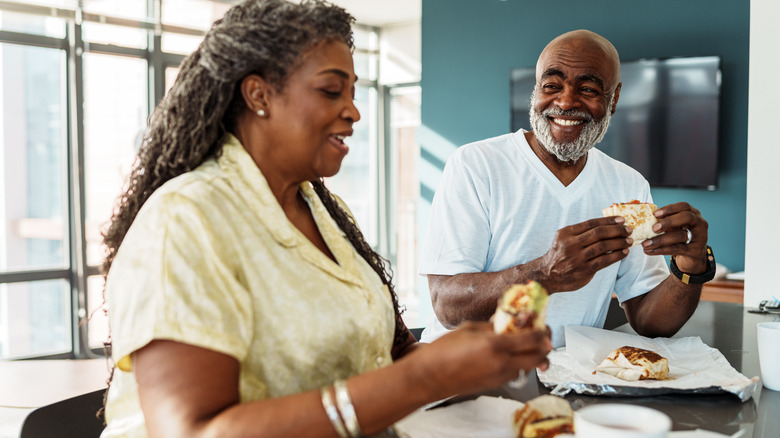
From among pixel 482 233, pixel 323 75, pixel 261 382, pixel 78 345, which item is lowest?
pixel 78 345

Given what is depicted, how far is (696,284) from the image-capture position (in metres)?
1.87

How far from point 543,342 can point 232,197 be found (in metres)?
0.55

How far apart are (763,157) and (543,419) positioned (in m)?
2.31

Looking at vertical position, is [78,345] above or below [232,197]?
below

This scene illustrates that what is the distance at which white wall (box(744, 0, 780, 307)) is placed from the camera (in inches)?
110

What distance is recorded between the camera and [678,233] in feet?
5.89

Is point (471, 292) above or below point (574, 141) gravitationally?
below

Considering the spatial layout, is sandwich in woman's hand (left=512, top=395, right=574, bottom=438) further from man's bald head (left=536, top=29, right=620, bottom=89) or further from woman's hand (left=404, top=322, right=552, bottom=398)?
man's bald head (left=536, top=29, right=620, bottom=89)

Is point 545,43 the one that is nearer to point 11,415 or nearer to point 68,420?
point 11,415

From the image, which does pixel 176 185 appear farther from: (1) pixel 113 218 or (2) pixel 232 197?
(1) pixel 113 218

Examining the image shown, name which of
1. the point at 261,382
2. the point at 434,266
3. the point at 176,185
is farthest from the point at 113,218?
the point at 434,266

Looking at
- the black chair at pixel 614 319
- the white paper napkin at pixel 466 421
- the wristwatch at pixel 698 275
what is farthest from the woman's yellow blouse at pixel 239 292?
the black chair at pixel 614 319

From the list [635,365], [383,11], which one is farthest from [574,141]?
[383,11]

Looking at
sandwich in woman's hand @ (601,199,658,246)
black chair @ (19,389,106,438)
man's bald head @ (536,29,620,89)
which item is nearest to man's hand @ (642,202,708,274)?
sandwich in woman's hand @ (601,199,658,246)
